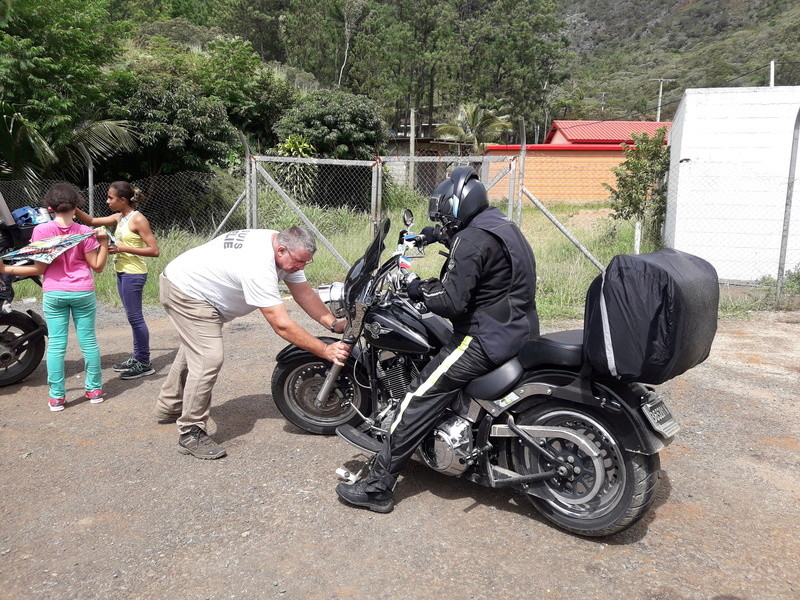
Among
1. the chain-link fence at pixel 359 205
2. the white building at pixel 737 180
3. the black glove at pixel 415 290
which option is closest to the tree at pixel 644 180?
the chain-link fence at pixel 359 205

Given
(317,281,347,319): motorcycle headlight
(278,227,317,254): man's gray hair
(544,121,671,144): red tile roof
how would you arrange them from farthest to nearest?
1. (544,121,671,144): red tile roof
2. (317,281,347,319): motorcycle headlight
3. (278,227,317,254): man's gray hair

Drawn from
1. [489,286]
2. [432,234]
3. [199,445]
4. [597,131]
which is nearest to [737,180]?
[432,234]

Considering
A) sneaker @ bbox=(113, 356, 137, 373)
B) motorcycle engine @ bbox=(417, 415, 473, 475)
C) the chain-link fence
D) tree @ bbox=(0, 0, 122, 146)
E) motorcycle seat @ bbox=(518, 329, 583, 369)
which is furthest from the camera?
tree @ bbox=(0, 0, 122, 146)

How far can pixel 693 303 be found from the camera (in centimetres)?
291

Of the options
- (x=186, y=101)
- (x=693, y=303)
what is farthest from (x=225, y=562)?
(x=186, y=101)

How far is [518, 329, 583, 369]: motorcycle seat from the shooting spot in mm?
3340

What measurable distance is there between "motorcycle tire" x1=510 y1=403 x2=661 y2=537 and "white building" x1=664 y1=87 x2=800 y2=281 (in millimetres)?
8193

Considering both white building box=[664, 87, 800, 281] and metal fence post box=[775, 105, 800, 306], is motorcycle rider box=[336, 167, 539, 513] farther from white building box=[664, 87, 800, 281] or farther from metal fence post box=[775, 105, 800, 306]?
white building box=[664, 87, 800, 281]

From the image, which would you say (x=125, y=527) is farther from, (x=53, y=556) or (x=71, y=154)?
(x=71, y=154)

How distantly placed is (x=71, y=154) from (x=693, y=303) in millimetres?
12246

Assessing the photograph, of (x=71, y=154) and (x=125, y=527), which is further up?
(x=71, y=154)

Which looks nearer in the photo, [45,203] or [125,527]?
[125,527]

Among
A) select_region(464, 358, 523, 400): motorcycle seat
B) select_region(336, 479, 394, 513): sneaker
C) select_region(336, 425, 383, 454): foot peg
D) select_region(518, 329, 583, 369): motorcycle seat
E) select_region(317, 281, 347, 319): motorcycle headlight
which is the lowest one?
select_region(336, 479, 394, 513): sneaker

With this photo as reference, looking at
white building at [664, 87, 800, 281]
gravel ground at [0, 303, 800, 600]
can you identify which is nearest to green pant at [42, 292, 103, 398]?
gravel ground at [0, 303, 800, 600]
